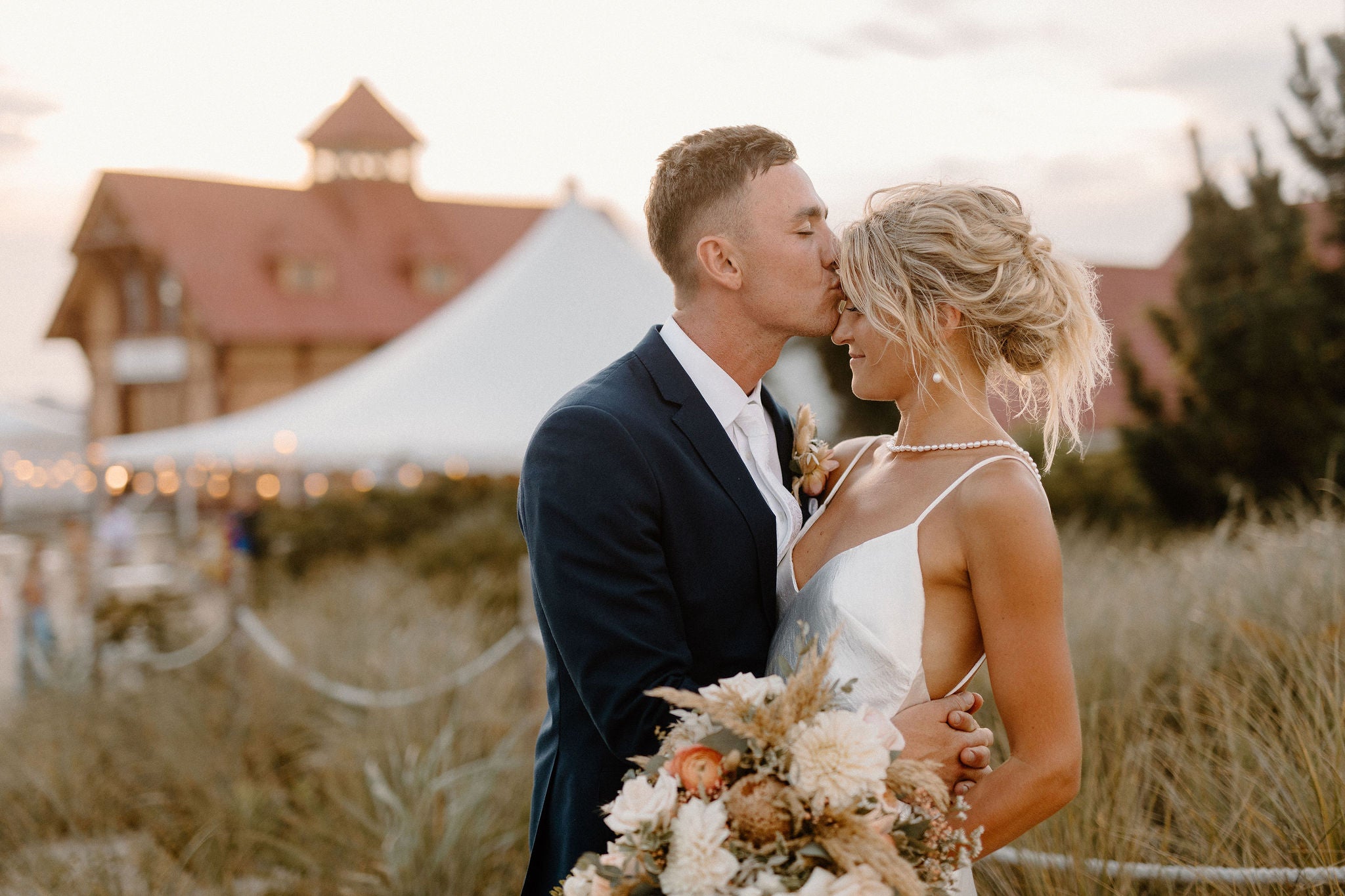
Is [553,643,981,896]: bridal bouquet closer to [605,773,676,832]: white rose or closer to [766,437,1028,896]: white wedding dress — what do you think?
[605,773,676,832]: white rose

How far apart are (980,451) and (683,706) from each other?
920 millimetres

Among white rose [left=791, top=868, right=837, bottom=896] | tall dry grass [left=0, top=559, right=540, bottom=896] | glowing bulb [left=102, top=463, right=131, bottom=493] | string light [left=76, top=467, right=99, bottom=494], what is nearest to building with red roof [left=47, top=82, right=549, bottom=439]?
string light [left=76, top=467, right=99, bottom=494]

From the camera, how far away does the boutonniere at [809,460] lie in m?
3.07

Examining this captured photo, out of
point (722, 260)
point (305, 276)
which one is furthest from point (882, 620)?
point (305, 276)

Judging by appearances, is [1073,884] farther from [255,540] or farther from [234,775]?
[255,540]

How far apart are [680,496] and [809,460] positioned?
0.62m

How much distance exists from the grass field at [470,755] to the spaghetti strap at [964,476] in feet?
4.50

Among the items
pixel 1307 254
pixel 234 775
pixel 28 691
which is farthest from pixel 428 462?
pixel 1307 254

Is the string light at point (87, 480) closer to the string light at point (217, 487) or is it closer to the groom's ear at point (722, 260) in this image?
the string light at point (217, 487)

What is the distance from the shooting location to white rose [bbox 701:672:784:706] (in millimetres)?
1894

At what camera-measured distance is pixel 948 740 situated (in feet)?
7.95

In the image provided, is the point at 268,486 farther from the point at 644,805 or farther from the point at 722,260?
the point at 644,805

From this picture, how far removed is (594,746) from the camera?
266 centimetres

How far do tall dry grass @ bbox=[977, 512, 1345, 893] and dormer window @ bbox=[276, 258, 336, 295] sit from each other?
30.9 meters
